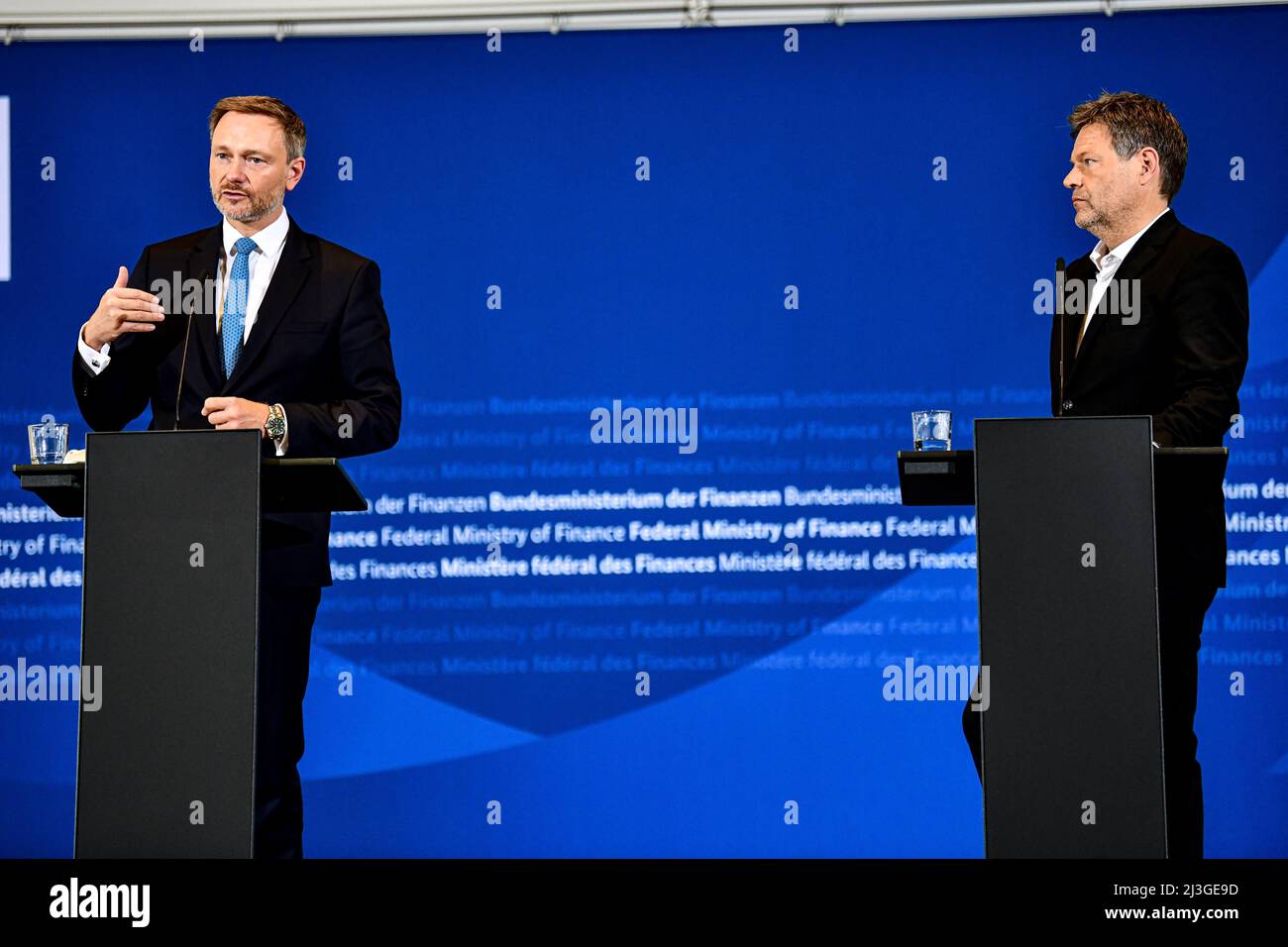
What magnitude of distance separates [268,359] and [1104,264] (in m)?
2.14

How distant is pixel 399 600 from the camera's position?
16.8ft

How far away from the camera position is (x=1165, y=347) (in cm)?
366

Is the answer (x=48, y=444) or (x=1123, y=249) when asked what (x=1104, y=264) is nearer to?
(x=1123, y=249)

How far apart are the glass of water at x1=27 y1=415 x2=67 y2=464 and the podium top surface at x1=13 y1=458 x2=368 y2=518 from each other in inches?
3.8

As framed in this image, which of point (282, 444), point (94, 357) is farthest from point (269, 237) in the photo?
point (282, 444)

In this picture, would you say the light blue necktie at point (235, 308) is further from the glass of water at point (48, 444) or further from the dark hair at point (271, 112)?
the glass of water at point (48, 444)

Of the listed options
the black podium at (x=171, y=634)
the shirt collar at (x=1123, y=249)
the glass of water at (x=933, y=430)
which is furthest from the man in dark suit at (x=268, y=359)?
the shirt collar at (x=1123, y=249)

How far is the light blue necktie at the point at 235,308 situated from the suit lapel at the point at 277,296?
4 cm

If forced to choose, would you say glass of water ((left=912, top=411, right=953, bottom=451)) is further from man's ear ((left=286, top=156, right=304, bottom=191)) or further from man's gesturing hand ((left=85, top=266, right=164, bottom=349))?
man's ear ((left=286, top=156, right=304, bottom=191))

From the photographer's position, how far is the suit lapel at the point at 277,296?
3887 mm

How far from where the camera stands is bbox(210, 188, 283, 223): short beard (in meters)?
4.13
